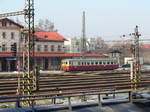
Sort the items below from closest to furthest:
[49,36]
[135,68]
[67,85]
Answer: [67,85]
[135,68]
[49,36]

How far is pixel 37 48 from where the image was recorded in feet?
213

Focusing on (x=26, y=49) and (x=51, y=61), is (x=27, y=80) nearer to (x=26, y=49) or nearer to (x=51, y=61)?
(x=26, y=49)

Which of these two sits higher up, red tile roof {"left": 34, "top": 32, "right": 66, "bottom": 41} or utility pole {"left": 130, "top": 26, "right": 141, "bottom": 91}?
red tile roof {"left": 34, "top": 32, "right": 66, "bottom": 41}

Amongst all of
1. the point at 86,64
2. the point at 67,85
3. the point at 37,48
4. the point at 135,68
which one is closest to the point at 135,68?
the point at 135,68

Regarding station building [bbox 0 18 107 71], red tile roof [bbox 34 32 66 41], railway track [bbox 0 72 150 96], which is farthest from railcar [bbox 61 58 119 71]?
railway track [bbox 0 72 150 96]

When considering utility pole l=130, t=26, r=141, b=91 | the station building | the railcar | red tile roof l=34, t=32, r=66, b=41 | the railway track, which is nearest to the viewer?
the railway track

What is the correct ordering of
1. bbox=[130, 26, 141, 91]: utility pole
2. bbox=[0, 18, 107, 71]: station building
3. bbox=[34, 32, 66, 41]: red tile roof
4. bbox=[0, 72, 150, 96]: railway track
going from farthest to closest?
bbox=[34, 32, 66, 41]: red tile roof, bbox=[0, 18, 107, 71]: station building, bbox=[130, 26, 141, 91]: utility pole, bbox=[0, 72, 150, 96]: railway track

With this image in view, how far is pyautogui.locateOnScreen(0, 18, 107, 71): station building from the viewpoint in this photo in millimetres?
55781

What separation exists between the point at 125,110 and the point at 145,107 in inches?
33.9

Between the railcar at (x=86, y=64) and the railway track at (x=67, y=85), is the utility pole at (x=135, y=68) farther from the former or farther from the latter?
the railcar at (x=86, y=64)

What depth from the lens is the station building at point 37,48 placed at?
55781 mm

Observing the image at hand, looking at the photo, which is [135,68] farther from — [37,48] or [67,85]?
[37,48]

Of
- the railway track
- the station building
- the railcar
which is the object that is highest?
the station building

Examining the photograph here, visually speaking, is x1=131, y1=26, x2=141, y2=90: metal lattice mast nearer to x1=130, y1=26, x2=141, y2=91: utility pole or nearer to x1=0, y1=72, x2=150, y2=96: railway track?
x1=130, y1=26, x2=141, y2=91: utility pole
